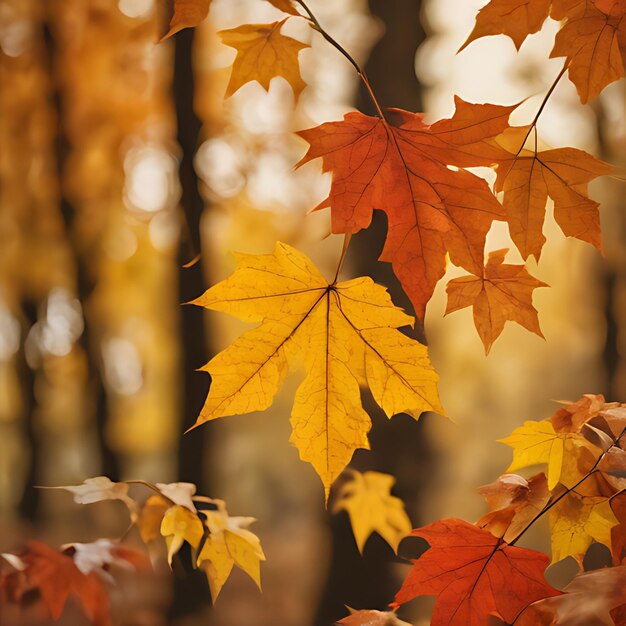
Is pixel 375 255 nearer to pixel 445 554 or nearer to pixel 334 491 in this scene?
pixel 334 491

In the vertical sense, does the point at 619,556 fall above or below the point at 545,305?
above

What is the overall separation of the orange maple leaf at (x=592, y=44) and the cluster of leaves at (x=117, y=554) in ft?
2.12

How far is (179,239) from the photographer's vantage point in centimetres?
367

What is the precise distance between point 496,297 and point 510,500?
0.23 meters

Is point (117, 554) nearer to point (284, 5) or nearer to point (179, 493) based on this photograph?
point (179, 493)

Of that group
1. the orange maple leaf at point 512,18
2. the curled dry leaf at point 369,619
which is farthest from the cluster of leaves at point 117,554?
the orange maple leaf at point 512,18

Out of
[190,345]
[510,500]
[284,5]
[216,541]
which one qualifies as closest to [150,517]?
[216,541]

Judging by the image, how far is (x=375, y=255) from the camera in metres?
2.11

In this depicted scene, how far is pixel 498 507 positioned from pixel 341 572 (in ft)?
5.95

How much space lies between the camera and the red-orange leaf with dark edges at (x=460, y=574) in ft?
1.75

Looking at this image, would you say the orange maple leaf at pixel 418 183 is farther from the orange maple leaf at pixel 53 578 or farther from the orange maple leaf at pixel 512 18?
the orange maple leaf at pixel 53 578

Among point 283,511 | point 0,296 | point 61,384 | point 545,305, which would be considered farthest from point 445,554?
point 283,511

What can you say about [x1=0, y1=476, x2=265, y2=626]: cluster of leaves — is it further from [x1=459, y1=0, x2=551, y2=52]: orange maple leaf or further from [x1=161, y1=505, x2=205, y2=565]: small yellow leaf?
[x1=459, y1=0, x2=551, y2=52]: orange maple leaf

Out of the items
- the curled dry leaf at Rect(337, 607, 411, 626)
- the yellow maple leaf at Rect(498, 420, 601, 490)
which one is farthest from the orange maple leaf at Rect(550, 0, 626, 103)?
the curled dry leaf at Rect(337, 607, 411, 626)
